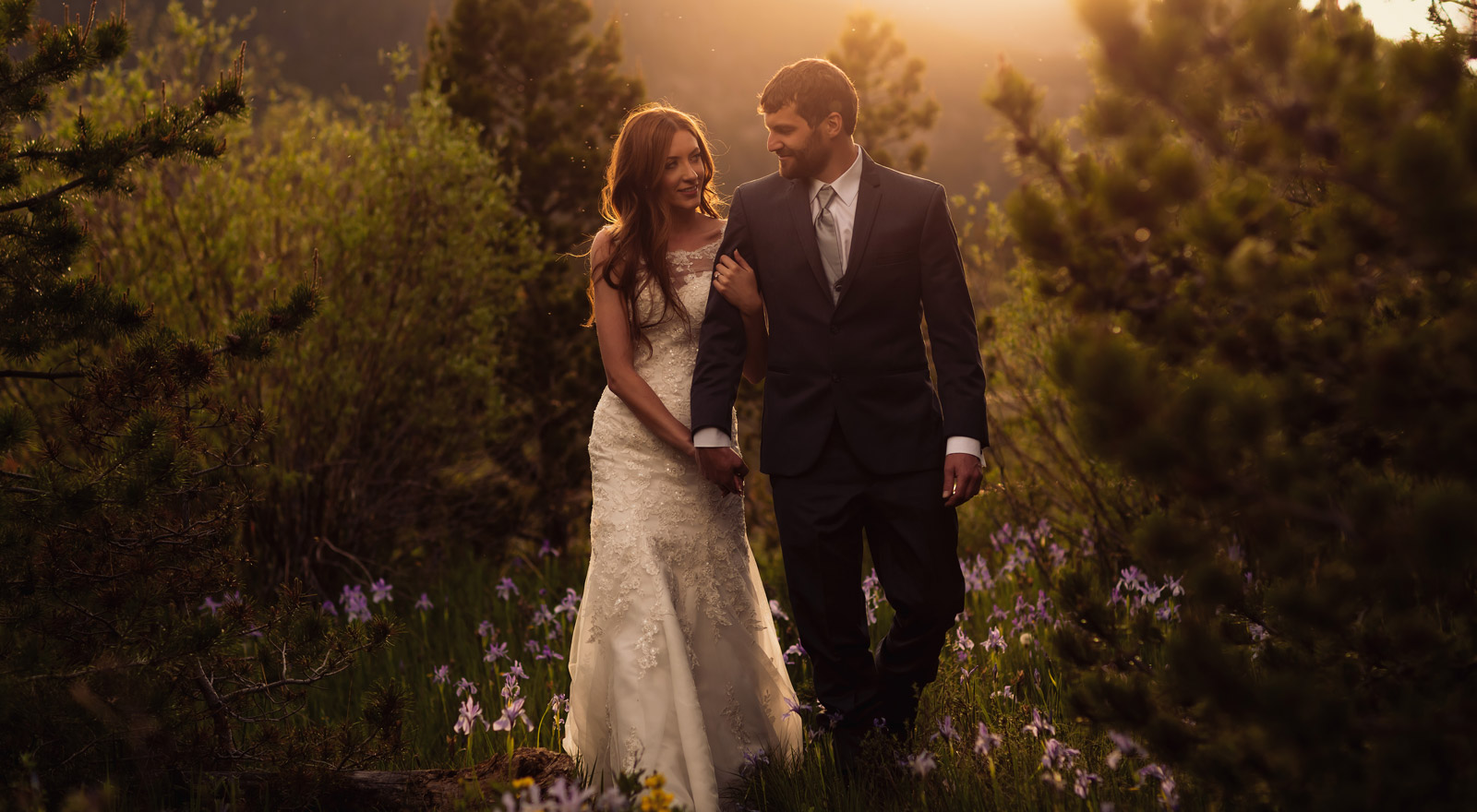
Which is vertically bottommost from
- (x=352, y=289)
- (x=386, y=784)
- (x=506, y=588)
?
(x=386, y=784)

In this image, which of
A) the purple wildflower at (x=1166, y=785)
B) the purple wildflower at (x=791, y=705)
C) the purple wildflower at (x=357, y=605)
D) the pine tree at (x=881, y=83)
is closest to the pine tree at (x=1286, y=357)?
the purple wildflower at (x=1166, y=785)

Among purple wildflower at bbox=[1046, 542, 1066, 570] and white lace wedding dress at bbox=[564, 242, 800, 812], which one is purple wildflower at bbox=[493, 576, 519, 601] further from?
purple wildflower at bbox=[1046, 542, 1066, 570]

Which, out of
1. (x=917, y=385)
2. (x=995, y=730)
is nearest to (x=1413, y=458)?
(x=917, y=385)

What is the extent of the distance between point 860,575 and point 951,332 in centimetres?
84

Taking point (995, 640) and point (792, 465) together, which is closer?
point (792, 465)

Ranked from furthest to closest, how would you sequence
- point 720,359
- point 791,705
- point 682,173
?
point 682,173, point 791,705, point 720,359

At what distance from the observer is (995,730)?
328 cm

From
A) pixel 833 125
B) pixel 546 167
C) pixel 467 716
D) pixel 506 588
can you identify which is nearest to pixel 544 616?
pixel 506 588

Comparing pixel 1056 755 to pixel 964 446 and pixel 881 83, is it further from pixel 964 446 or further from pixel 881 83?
pixel 881 83

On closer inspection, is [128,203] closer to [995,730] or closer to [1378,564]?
[995,730]

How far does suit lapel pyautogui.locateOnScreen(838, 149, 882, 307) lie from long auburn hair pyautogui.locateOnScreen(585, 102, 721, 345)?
0.62 meters

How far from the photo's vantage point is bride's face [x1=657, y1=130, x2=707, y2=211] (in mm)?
3602

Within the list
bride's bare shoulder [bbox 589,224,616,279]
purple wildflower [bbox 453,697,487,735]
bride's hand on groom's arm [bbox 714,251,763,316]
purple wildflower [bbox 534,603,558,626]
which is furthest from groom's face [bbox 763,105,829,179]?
purple wildflower [bbox 534,603,558,626]

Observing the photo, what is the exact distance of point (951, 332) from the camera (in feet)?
10.5
